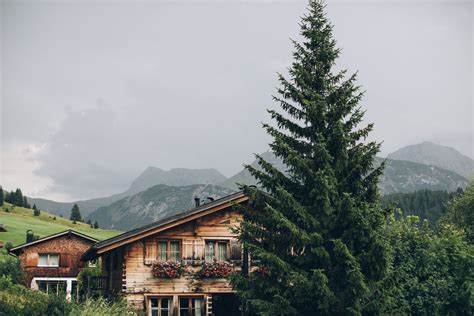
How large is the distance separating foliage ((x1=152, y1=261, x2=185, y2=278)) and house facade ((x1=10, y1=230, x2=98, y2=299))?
32249mm

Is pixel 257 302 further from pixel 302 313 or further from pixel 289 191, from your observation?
pixel 289 191

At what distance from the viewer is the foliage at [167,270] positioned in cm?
3098

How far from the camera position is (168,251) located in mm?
31781

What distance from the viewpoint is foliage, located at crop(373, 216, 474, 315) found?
31.3 meters

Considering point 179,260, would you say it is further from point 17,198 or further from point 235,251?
point 17,198

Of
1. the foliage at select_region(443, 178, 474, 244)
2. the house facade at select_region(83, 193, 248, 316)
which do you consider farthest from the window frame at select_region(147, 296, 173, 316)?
the foliage at select_region(443, 178, 474, 244)

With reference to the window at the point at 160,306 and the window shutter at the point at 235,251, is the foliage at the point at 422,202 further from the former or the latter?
the window at the point at 160,306

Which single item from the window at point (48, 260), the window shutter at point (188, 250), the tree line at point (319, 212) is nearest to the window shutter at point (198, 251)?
the window shutter at point (188, 250)

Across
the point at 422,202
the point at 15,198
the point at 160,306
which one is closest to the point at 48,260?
the point at 160,306

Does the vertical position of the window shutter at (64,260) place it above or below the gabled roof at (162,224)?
below

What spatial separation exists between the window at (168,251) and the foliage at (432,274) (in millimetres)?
11947

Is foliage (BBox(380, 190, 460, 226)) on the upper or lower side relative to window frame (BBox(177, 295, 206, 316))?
upper

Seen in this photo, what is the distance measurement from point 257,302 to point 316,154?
6.37 metres

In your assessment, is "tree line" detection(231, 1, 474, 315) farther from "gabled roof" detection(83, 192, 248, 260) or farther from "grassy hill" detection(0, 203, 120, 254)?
"grassy hill" detection(0, 203, 120, 254)
